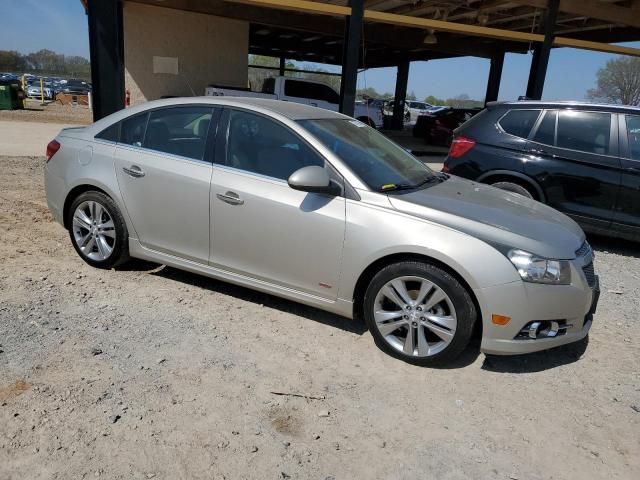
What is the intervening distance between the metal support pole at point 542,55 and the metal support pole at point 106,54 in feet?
29.2

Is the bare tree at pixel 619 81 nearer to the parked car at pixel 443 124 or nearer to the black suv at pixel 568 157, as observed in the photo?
the parked car at pixel 443 124

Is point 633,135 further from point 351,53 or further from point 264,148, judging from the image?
point 351,53

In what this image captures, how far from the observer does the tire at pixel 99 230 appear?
14.6ft

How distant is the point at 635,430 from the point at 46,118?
73.3 feet

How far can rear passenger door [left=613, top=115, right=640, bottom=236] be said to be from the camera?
5.86 m

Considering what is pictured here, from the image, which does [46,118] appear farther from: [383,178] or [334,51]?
[383,178]

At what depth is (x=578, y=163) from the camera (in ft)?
20.0

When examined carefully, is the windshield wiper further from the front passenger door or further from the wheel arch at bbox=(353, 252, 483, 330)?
the wheel arch at bbox=(353, 252, 483, 330)

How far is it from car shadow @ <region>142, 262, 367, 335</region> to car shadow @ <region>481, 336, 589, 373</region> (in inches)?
37.1

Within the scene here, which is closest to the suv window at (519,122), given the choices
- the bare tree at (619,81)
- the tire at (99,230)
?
the tire at (99,230)

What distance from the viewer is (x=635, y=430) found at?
2945 millimetres

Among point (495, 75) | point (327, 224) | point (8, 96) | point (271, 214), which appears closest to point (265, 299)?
point (271, 214)

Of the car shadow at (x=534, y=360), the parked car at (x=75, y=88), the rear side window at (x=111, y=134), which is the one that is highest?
the rear side window at (x=111, y=134)

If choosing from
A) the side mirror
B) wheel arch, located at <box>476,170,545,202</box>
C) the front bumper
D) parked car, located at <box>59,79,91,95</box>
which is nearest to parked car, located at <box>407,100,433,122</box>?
parked car, located at <box>59,79,91,95</box>
